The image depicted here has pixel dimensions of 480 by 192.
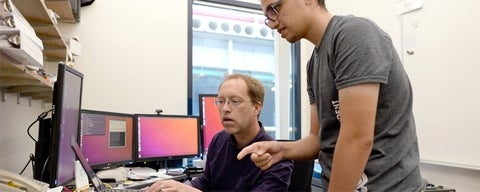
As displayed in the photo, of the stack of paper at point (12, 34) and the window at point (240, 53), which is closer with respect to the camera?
the stack of paper at point (12, 34)

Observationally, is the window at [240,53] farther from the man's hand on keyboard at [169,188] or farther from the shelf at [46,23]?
the man's hand on keyboard at [169,188]

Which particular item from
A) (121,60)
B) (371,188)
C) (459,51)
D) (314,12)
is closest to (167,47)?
(121,60)

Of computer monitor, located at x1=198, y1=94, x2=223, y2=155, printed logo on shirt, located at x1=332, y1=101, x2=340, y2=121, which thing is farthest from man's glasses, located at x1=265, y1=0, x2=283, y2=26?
computer monitor, located at x1=198, y1=94, x2=223, y2=155

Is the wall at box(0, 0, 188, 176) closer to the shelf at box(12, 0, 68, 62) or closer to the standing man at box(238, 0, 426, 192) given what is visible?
the shelf at box(12, 0, 68, 62)

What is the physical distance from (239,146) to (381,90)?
2.64 feet

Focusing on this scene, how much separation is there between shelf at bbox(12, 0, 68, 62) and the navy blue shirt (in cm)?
91

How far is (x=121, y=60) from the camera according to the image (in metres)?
3.15

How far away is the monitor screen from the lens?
2623 mm

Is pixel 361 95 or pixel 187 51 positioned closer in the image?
pixel 361 95

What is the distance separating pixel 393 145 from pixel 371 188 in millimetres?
120

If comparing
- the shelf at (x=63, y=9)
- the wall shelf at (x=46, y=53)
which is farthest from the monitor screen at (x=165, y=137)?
the shelf at (x=63, y=9)

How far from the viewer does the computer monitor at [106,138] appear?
201 centimetres

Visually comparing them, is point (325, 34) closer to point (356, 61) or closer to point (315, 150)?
point (356, 61)

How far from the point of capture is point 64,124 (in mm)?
1202
